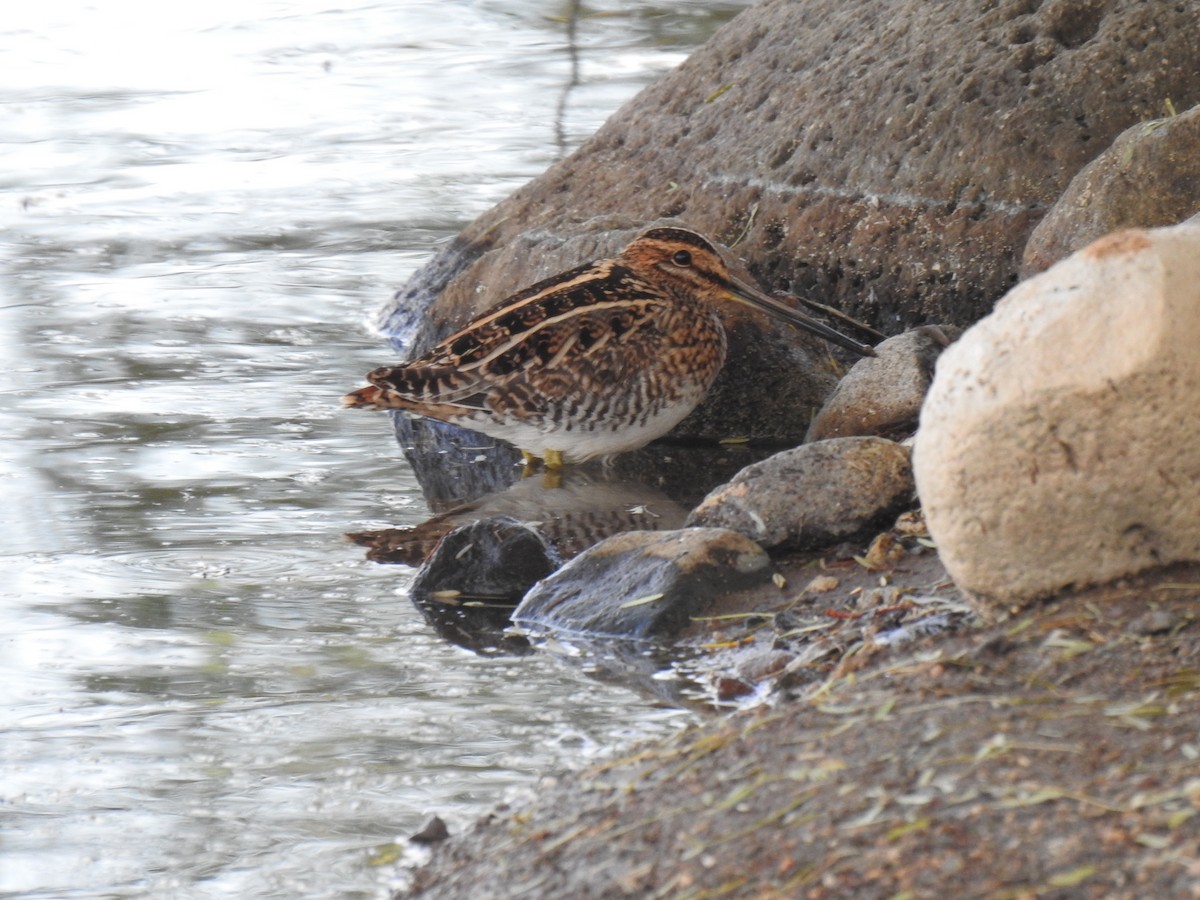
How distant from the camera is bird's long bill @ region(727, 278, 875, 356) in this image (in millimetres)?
8062

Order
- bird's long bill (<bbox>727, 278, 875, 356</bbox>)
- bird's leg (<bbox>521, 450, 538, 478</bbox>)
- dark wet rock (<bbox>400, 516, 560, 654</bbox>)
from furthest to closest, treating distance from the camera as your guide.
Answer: bird's leg (<bbox>521, 450, 538, 478</bbox>) < bird's long bill (<bbox>727, 278, 875, 356</bbox>) < dark wet rock (<bbox>400, 516, 560, 654</bbox>)

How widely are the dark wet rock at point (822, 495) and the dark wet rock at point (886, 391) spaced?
38.8 inches

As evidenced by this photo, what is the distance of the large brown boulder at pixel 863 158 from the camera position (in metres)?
8.23

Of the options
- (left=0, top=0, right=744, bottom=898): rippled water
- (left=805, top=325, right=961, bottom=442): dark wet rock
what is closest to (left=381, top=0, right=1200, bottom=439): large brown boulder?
(left=805, top=325, right=961, bottom=442): dark wet rock

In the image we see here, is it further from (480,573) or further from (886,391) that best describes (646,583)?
(886,391)

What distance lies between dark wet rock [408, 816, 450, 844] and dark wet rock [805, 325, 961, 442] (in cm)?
317

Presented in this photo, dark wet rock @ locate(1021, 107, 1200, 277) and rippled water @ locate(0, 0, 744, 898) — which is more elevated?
dark wet rock @ locate(1021, 107, 1200, 277)

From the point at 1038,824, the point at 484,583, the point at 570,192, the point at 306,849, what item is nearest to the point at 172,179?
the point at 570,192

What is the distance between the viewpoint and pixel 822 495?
6.27 metres

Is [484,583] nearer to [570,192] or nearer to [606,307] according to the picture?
[606,307]

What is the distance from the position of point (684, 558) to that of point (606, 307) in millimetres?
2036

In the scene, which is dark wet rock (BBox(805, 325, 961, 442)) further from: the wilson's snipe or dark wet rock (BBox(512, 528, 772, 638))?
dark wet rock (BBox(512, 528, 772, 638))

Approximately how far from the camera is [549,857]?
13.5ft

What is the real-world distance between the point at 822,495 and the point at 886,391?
1327 millimetres
